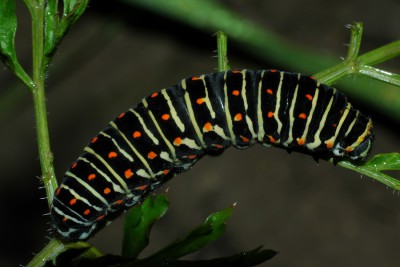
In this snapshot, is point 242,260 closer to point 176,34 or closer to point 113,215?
point 113,215

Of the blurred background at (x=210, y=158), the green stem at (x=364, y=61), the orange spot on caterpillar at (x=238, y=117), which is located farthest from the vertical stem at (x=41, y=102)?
the blurred background at (x=210, y=158)

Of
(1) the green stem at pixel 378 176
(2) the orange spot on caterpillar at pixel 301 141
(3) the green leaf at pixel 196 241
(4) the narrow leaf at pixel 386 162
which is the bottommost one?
(3) the green leaf at pixel 196 241

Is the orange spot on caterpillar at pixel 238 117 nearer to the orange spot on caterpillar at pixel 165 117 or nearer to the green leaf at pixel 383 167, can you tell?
the orange spot on caterpillar at pixel 165 117

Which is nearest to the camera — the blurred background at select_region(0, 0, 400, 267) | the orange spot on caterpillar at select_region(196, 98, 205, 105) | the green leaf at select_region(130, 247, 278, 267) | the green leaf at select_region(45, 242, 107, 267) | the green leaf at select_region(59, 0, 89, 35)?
the green leaf at select_region(130, 247, 278, 267)

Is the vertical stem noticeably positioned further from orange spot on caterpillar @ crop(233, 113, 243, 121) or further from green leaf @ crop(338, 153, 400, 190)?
green leaf @ crop(338, 153, 400, 190)

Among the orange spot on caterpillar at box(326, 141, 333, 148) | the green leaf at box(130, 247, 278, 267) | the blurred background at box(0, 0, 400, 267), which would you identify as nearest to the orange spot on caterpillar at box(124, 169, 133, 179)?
the green leaf at box(130, 247, 278, 267)

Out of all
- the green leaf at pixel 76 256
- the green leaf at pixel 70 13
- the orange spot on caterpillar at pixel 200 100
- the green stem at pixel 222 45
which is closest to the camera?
the green leaf at pixel 76 256
